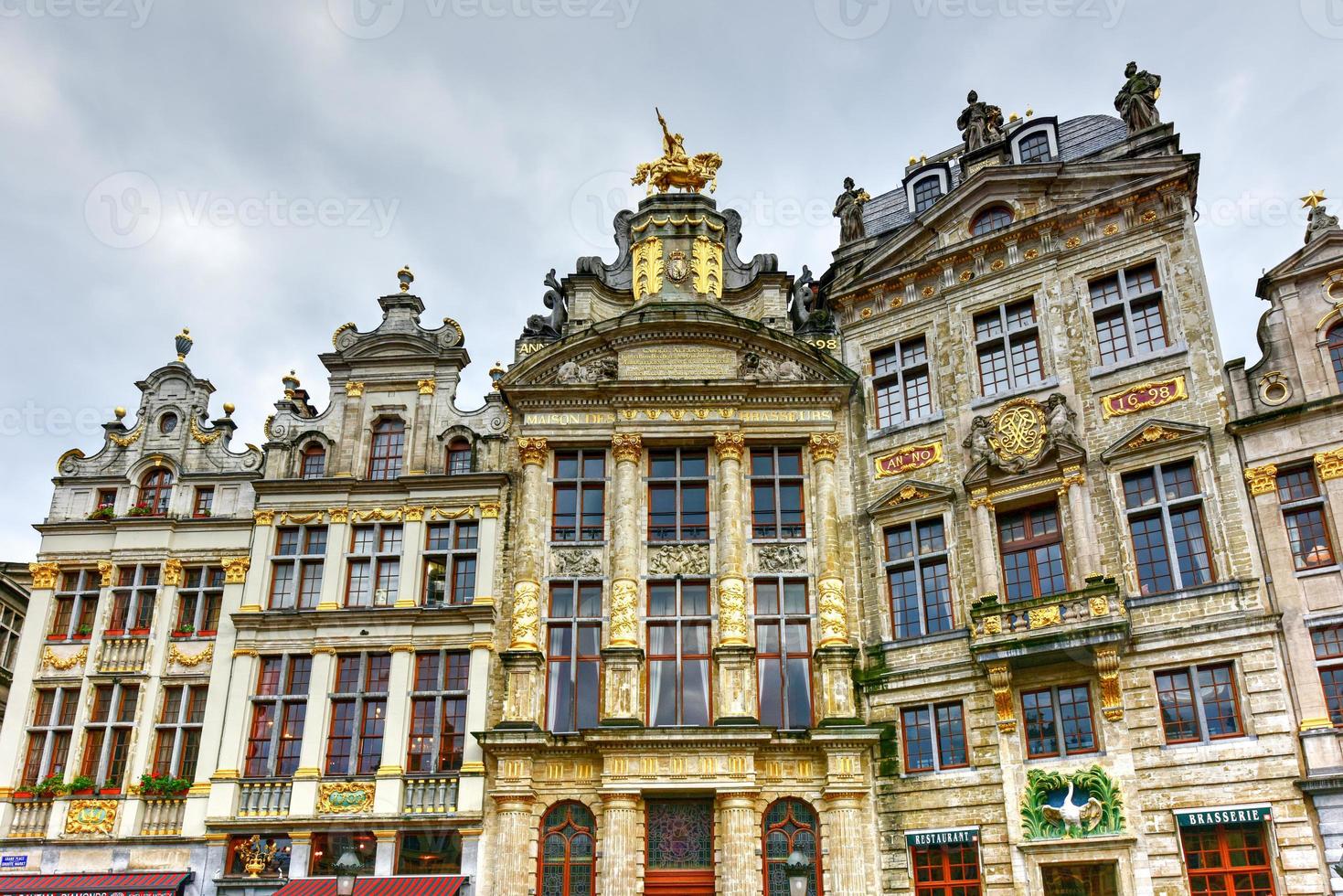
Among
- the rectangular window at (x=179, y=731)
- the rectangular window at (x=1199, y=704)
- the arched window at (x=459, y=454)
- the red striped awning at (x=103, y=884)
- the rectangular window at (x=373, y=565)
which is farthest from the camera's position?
the arched window at (x=459, y=454)

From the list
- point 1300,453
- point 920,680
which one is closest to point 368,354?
point 920,680

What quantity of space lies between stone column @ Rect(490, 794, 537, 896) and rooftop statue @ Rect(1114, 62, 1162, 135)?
21626 millimetres

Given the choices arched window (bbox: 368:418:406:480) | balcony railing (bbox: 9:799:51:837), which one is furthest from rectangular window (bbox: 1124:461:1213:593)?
balcony railing (bbox: 9:799:51:837)

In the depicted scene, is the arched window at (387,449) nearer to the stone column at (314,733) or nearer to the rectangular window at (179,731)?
the stone column at (314,733)

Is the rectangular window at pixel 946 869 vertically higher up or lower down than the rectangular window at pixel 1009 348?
lower down

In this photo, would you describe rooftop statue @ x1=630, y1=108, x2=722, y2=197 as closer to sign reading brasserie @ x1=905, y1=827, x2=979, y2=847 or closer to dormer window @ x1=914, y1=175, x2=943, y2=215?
dormer window @ x1=914, y1=175, x2=943, y2=215

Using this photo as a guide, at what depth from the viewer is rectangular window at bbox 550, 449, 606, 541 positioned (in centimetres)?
2906

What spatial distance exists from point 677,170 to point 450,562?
1309 cm

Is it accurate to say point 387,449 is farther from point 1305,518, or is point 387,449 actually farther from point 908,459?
point 1305,518

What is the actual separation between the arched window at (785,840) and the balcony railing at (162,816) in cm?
1364

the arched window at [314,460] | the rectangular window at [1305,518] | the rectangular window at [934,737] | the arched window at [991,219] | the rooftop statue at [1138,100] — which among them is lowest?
the rectangular window at [934,737]

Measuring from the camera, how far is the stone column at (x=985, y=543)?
2545cm

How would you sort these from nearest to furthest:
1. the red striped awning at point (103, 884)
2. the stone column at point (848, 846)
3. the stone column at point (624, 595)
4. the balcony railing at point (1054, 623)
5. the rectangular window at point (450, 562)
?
the balcony railing at point (1054, 623) → the stone column at point (848, 846) → the red striped awning at point (103, 884) → the stone column at point (624, 595) → the rectangular window at point (450, 562)

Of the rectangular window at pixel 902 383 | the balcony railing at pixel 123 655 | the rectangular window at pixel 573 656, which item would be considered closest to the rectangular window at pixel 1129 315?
the rectangular window at pixel 902 383
